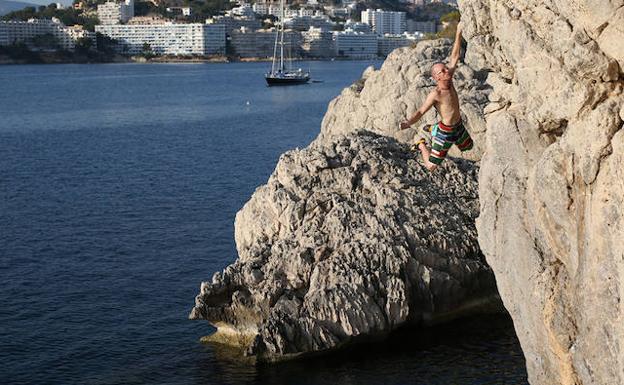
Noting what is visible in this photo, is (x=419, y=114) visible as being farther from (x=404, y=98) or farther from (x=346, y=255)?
(x=404, y=98)

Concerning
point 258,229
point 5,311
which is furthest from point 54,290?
point 258,229

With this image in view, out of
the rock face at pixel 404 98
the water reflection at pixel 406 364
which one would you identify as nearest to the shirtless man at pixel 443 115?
the water reflection at pixel 406 364

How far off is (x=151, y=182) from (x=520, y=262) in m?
33.7

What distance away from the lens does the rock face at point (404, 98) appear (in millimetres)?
32594

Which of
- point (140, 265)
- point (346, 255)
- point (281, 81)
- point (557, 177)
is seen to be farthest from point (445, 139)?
point (281, 81)

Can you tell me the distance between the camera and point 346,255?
24.0 meters

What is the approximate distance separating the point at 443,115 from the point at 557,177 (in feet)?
13.6

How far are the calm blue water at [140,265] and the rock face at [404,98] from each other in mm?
5938

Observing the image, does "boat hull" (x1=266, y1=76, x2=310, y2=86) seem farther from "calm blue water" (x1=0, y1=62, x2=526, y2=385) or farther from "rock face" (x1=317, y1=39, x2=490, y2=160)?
"rock face" (x1=317, y1=39, x2=490, y2=160)

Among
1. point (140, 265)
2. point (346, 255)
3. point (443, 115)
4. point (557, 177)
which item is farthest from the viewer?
point (140, 265)

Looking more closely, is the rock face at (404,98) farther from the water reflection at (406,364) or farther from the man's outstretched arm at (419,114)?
the man's outstretched arm at (419,114)

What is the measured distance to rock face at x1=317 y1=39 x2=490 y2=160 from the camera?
107 ft

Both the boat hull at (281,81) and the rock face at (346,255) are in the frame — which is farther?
the boat hull at (281,81)

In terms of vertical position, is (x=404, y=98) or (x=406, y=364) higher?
(x=404, y=98)
